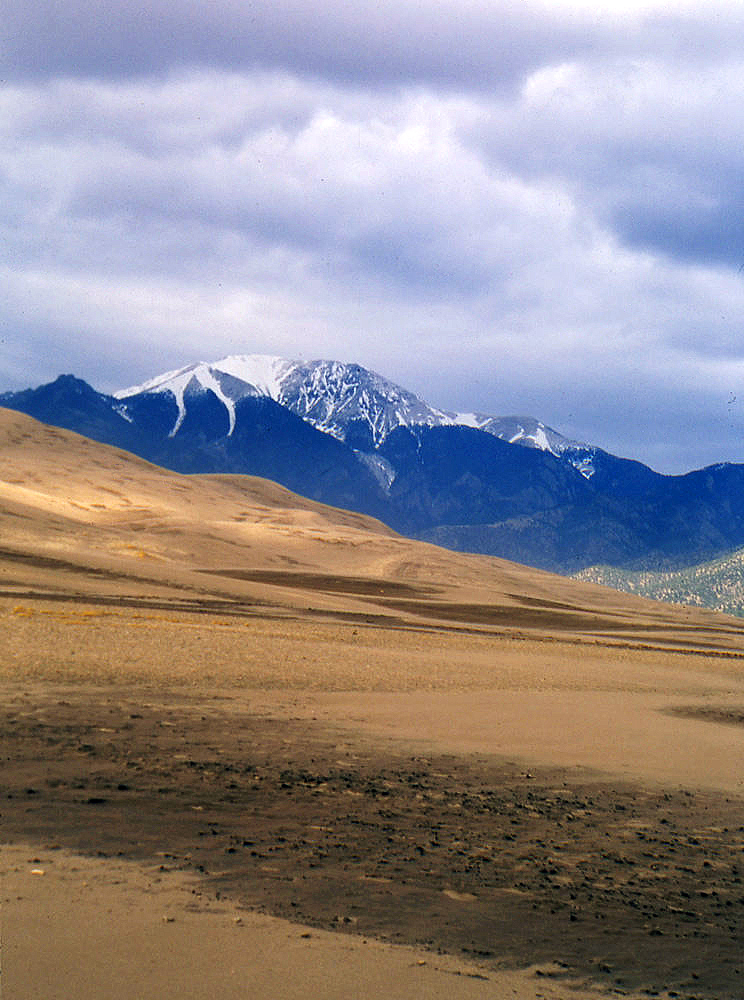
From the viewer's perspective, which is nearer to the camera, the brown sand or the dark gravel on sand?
the brown sand

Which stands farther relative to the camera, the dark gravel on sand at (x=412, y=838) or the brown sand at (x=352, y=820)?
the dark gravel on sand at (x=412, y=838)

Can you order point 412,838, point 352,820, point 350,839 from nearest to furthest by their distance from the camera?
point 350,839 < point 412,838 < point 352,820

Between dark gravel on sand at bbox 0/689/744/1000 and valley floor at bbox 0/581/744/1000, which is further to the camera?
dark gravel on sand at bbox 0/689/744/1000

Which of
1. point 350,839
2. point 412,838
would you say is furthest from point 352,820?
point 412,838

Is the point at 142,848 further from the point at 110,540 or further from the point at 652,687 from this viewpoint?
the point at 110,540

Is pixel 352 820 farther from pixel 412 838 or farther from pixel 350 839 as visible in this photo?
pixel 412 838

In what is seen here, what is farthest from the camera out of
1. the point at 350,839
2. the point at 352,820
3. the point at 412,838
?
the point at 352,820

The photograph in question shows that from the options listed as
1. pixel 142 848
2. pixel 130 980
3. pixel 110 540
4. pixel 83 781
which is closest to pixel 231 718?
pixel 83 781

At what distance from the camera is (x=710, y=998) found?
6.21m

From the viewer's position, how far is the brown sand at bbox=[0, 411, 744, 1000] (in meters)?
6.21

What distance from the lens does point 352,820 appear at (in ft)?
31.7

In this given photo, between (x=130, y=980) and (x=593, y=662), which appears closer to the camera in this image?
(x=130, y=980)

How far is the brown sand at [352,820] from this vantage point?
621cm

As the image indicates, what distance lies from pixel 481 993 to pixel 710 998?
5.73 feet
